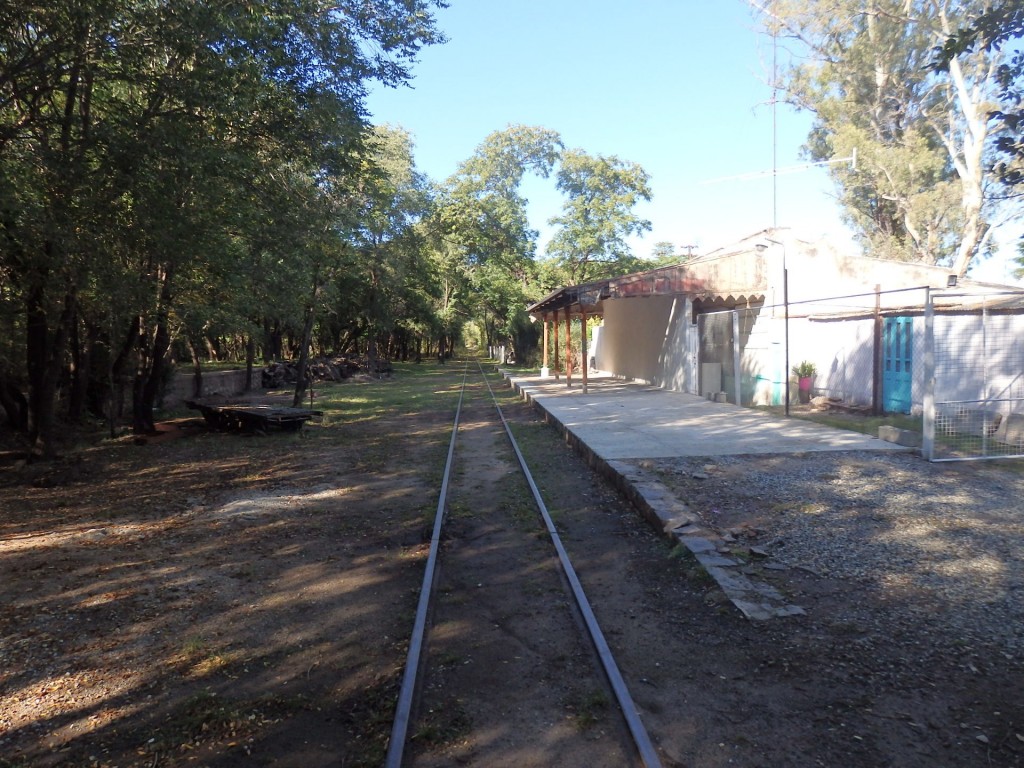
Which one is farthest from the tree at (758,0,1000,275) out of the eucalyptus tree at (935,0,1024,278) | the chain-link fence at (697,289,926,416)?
the eucalyptus tree at (935,0,1024,278)

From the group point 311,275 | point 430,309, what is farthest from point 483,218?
point 311,275

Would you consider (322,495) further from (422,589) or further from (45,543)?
(422,589)

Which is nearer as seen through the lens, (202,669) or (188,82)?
(202,669)

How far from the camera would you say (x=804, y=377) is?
55.6 ft

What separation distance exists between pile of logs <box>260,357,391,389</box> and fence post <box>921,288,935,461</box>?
22.1 metres

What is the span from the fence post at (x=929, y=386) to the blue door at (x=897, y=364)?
487 cm

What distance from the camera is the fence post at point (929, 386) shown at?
29.3 feet

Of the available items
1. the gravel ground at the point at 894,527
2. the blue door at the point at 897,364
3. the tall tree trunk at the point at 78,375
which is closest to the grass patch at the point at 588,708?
the gravel ground at the point at 894,527

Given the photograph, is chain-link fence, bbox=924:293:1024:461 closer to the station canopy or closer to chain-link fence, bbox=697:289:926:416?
chain-link fence, bbox=697:289:926:416

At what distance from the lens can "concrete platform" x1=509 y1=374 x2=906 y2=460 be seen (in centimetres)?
1064

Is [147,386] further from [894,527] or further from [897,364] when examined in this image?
[897,364]

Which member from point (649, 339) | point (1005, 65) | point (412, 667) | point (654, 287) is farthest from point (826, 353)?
point (412, 667)

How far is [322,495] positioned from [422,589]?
161 inches

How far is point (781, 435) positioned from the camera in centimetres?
1190
